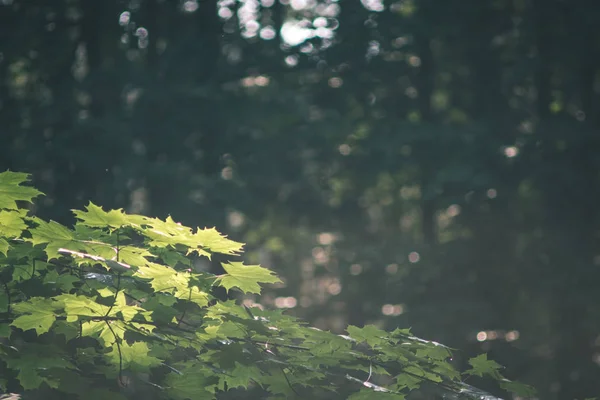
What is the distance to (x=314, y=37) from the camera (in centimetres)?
1282

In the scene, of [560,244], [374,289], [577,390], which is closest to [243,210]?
[374,289]

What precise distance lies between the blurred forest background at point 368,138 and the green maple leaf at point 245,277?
873cm

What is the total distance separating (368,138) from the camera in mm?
12984

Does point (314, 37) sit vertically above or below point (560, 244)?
above

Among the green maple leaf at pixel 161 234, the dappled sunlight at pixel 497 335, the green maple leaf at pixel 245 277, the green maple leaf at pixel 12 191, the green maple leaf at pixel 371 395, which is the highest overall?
the green maple leaf at pixel 12 191

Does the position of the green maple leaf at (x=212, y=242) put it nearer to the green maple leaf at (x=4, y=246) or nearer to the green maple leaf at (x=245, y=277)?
the green maple leaf at (x=245, y=277)

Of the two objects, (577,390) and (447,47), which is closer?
(577,390)

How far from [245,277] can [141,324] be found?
468 millimetres

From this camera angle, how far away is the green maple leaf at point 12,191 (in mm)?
3100

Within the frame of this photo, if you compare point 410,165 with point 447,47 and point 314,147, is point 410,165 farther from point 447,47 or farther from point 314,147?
point 447,47

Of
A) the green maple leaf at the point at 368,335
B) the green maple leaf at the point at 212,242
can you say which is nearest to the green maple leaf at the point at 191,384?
the green maple leaf at the point at 212,242

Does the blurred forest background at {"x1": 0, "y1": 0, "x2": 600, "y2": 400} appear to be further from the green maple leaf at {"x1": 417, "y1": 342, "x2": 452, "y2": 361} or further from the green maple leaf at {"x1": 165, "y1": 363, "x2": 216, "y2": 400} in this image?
the green maple leaf at {"x1": 165, "y1": 363, "x2": 216, "y2": 400}

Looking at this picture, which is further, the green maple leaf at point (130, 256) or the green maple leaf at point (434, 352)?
the green maple leaf at point (434, 352)

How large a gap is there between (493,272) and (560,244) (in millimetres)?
1183
